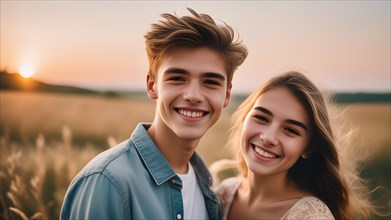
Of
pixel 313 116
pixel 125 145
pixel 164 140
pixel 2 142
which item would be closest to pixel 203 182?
pixel 164 140

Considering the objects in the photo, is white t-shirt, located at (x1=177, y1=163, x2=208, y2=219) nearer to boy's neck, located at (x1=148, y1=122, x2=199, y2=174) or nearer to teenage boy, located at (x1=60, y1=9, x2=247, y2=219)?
A: teenage boy, located at (x1=60, y1=9, x2=247, y2=219)

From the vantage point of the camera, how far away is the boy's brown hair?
102 inches

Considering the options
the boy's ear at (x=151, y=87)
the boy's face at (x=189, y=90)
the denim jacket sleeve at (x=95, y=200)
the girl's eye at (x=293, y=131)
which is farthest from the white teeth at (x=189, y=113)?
the girl's eye at (x=293, y=131)

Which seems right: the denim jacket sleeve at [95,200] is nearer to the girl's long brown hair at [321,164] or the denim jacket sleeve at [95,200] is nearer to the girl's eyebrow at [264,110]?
the girl's eyebrow at [264,110]

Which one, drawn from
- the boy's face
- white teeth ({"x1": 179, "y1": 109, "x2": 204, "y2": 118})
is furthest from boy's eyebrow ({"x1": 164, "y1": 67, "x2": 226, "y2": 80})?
white teeth ({"x1": 179, "y1": 109, "x2": 204, "y2": 118})

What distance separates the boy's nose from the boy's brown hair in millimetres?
269

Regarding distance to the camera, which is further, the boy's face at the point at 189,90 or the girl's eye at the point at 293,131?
the girl's eye at the point at 293,131

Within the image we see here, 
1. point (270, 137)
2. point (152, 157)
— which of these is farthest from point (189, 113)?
point (270, 137)

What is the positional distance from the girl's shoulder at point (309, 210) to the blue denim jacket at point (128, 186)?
98cm

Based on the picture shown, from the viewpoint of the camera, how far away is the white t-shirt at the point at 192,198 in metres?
2.72

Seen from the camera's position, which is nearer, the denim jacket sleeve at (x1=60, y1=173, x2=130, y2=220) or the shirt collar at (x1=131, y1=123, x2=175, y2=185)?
the denim jacket sleeve at (x1=60, y1=173, x2=130, y2=220)

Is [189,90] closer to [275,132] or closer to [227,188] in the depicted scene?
[275,132]

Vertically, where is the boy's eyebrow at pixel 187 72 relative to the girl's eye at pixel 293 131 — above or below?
above

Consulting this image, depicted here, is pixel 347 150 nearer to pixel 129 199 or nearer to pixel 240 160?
pixel 240 160
